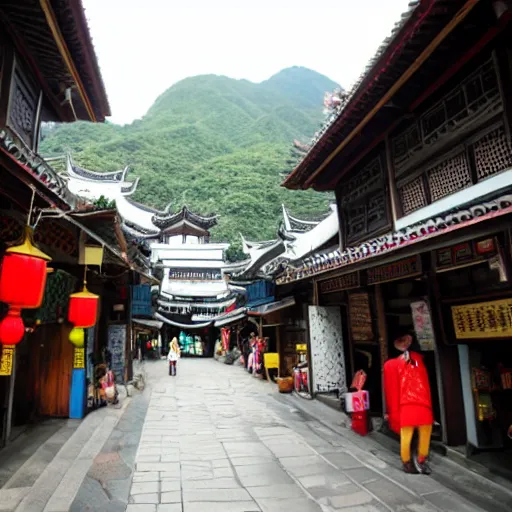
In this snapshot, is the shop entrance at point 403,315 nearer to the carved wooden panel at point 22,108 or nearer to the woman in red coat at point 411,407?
the woman in red coat at point 411,407

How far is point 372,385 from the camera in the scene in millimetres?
9508

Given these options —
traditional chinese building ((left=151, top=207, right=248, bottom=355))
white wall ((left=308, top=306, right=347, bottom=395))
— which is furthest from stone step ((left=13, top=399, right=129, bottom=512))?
traditional chinese building ((left=151, top=207, right=248, bottom=355))

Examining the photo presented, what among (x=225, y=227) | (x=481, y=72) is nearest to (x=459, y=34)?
(x=481, y=72)

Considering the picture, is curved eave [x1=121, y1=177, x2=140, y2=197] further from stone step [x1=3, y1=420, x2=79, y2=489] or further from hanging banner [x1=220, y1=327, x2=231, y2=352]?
stone step [x1=3, y1=420, x2=79, y2=489]

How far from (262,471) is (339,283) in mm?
4822

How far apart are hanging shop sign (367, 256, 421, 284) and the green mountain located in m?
46.7

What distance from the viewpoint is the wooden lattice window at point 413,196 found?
6.70 meters

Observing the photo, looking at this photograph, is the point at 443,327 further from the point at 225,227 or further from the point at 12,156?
the point at 225,227

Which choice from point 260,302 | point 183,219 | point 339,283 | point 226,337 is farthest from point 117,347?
point 183,219

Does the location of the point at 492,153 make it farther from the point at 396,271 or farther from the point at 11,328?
the point at 11,328

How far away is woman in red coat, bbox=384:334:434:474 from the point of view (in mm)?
5328

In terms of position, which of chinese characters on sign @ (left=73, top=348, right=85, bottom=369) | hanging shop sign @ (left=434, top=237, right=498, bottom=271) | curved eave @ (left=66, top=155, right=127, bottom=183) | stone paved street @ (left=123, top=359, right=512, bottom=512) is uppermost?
curved eave @ (left=66, top=155, right=127, bottom=183)

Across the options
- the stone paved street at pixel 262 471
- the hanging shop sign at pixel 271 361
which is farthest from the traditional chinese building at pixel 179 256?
the stone paved street at pixel 262 471

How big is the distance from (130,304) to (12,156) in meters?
10.9
